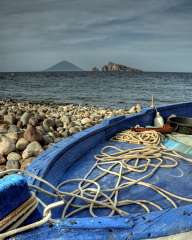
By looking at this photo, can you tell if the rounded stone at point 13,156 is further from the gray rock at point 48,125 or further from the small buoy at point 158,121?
the gray rock at point 48,125

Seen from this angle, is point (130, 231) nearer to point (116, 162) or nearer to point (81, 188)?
point (81, 188)

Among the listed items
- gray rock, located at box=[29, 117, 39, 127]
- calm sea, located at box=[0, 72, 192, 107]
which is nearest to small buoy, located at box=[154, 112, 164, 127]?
gray rock, located at box=[29, 117, 39, 127]

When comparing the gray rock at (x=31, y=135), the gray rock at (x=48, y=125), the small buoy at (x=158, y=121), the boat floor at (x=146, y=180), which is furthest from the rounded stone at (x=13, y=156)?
the gray rock at (x=48, y=125)

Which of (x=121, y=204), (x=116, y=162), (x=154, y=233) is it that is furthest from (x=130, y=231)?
(x=116, y=162)

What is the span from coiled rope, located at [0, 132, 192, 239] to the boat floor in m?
0.03

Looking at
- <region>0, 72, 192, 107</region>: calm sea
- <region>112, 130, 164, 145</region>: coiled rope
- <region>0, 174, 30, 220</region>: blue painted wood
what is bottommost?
<region>0, 72, 192, 107</region>: calm sea

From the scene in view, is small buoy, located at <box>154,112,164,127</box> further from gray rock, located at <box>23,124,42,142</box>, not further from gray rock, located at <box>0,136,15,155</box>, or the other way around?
gray rock, located at <box>0,136,15,155</box>

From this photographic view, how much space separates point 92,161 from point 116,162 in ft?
1.21

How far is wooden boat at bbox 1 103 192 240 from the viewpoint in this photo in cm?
202

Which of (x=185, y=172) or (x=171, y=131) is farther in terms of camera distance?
(x=171, y=131)

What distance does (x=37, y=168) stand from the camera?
3525mm

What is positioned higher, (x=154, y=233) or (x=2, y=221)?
(x=2, y=221)

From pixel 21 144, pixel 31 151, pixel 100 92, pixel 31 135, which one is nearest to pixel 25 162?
pixel 31 151

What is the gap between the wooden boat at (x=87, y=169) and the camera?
2023 millimetres
